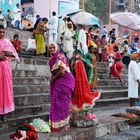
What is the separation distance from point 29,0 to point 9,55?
13659 millimetres

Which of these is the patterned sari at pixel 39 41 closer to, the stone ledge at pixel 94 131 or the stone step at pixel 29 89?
the stone step at pixel 29 89

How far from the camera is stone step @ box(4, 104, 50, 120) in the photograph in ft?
22.1

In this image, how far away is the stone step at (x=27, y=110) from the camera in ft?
22.1

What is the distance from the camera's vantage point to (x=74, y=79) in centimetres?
642

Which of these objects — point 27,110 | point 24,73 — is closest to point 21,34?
point 24,73

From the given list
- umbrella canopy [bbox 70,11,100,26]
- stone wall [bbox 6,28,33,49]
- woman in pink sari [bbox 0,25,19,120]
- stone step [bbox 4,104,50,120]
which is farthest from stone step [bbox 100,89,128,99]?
woman in pink sari [bbox 0,25,19,120]

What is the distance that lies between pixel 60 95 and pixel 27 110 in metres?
1.27

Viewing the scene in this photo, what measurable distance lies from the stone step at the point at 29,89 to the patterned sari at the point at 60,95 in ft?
5.42

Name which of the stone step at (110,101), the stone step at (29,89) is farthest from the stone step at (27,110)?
the stone step at (110,101)

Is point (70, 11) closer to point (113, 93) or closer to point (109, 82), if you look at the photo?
point (109, 82)

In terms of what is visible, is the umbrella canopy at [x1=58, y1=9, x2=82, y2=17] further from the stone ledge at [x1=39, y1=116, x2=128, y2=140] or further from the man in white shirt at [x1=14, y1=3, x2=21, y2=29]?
the stone ledge at [x1=39, y1=116, x2=128, y2=140]

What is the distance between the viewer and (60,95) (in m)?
6.12

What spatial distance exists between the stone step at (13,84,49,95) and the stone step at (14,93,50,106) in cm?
13

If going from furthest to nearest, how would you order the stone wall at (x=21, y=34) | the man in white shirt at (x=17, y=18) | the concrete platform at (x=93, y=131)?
the man in white shirt at (x=17, y=18) → the stone wall at (x=21, y=34) → the concrete platform at (x=93, y=131)
